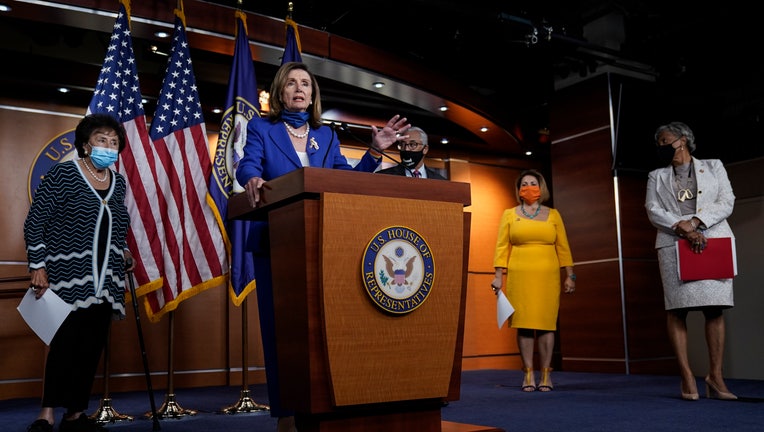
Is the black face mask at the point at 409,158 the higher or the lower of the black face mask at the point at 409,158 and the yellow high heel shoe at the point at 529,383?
the higher

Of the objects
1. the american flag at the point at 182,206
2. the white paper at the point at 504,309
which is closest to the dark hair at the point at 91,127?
the american flag at the point at 182,206

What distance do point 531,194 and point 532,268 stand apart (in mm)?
577

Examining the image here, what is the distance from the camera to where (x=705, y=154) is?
691 centimetres

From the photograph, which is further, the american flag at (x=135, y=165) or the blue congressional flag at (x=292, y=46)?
the blue congressional flag at (x=292, y=46)

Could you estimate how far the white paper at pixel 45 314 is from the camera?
10.0 ft

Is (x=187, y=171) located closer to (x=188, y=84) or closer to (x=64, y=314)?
(x=188, y=84)

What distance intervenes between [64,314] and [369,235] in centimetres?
184

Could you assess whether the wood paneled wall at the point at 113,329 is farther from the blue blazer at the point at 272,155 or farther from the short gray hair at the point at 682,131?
the short gray hair at the point at 682,131

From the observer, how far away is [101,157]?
11.0 ft

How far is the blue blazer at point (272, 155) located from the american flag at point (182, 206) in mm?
1805

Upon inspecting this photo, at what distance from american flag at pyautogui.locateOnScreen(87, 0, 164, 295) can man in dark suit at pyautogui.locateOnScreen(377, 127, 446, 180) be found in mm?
1514

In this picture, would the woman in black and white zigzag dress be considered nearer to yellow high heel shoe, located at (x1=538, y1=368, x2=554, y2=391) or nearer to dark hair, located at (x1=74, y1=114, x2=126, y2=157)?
dark hair, located at (x1=74, y1=114, x2=126, y2=157)

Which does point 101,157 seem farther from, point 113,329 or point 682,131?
point 682,131

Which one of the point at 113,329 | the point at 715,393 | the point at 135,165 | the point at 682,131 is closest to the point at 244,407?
the point at 135,165
